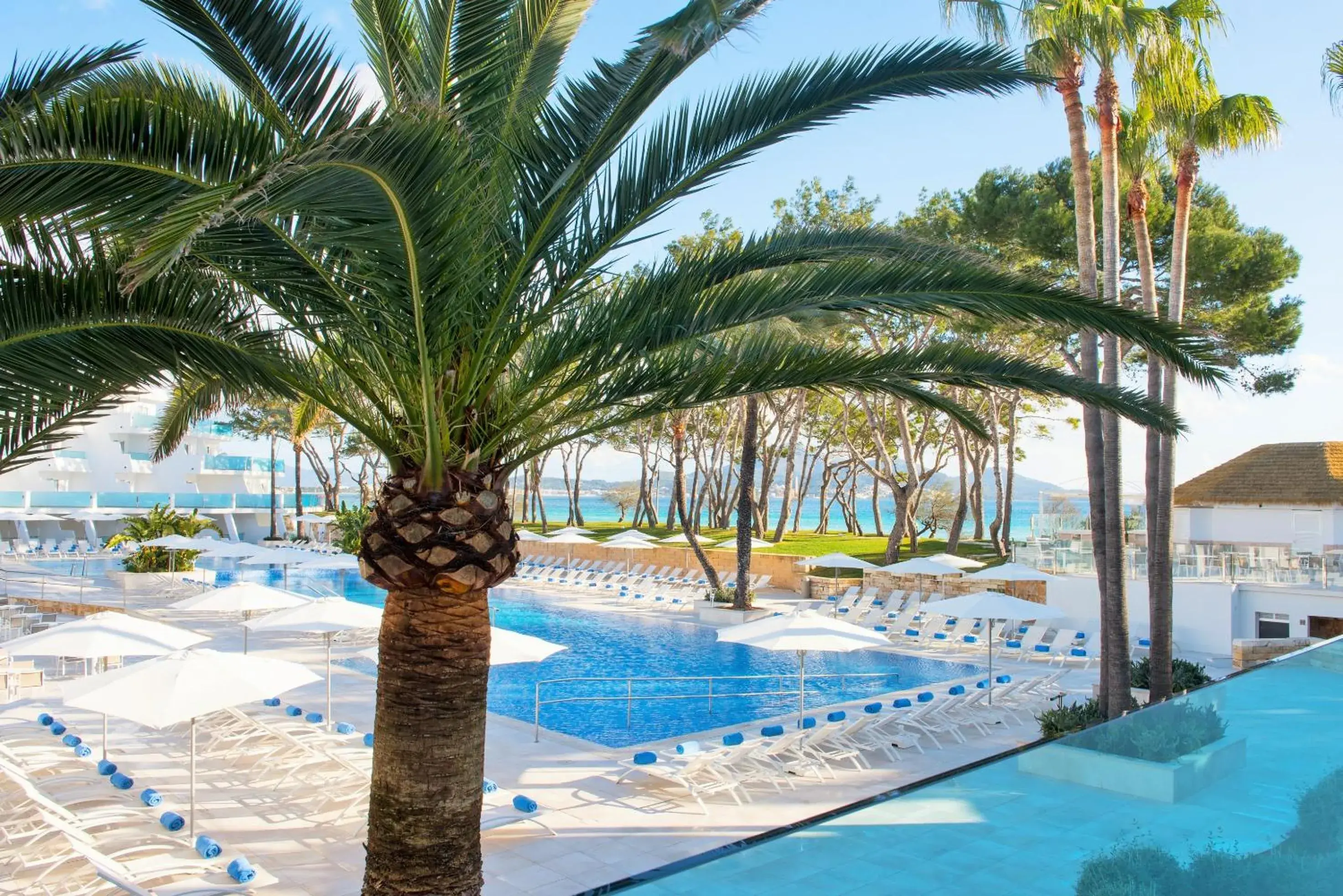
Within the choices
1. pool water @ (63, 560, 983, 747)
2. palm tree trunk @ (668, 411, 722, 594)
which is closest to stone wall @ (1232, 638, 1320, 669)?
pool water @ (63, 560, 983, 747)

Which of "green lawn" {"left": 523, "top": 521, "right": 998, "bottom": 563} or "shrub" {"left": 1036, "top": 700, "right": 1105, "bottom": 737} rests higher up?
"green lawn" {"left": 523, "top": 521, "right": 998, "bottom": 563}

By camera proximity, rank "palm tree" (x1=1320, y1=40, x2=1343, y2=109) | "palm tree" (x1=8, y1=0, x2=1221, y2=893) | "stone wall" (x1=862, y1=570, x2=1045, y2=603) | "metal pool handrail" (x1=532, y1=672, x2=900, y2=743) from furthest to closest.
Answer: "stone wall" (x1=862, y1=570, x2=1045, y2=603) < "metal pool handrail" (x1=532, y1=672, x2=900, y2=743) < "palm tree" (x1=1320, y1=40, x2=1343, y2=109) < "palm tree" (x1=8, y1=0, x2=1221, y2=893)

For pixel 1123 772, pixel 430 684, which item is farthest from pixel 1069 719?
pixel 430 684

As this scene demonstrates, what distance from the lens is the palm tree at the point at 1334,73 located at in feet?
37.1

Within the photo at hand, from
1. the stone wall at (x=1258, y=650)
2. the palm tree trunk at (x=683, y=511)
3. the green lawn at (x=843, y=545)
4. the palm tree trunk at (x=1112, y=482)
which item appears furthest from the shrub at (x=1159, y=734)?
the green lawn at (x=843, y=545)

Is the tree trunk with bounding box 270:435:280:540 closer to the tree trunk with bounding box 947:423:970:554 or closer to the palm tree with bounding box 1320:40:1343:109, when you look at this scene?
the tree trunk with bounding box 947:423:970:554

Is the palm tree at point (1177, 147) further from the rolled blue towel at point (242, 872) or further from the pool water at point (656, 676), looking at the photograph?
the rolled blue towel at point (242, 872)

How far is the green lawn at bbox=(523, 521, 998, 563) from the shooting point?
33.6m

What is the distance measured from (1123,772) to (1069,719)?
941 centimetres

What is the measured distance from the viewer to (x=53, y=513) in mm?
44219

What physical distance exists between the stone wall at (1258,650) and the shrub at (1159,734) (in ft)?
47.4

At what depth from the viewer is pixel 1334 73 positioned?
1146 cm

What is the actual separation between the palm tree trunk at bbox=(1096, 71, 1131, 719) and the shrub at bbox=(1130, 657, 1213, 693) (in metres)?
2.10

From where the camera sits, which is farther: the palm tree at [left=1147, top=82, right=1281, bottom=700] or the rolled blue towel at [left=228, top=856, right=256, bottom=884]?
the palm tree at [left=1147, top=82, right=1281, bottom=700]
